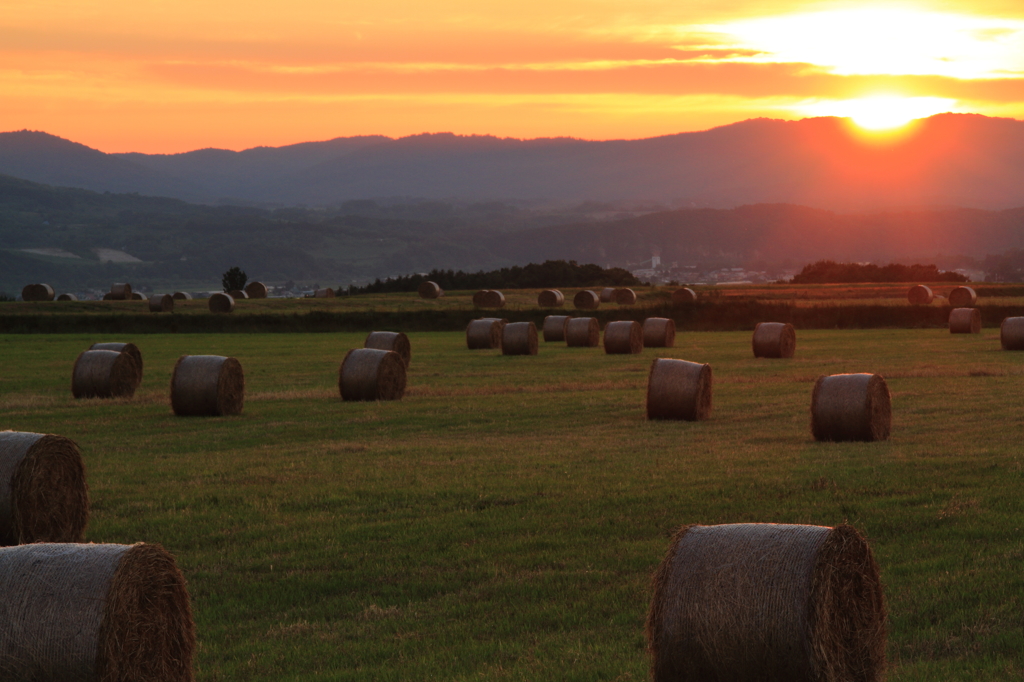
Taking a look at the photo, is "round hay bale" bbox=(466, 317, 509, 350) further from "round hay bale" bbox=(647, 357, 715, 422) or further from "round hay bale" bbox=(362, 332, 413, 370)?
"round hay bale" bbox=(647, 357, 715, 422)

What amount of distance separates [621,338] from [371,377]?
17625 mm

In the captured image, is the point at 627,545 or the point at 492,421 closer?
the point at 627,545

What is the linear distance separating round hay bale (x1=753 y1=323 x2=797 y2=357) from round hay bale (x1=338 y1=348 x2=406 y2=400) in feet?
56.8

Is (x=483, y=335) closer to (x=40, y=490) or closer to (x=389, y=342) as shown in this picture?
(x=389, y=342)

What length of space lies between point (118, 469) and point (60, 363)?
79.8ft

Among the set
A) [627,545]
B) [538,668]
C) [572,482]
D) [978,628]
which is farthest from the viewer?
[572,482]

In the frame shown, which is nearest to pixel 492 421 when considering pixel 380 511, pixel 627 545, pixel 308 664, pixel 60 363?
pixel 380 511

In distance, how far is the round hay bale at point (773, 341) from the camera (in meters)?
40.5

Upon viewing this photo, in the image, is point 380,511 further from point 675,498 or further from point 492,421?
point 492,421

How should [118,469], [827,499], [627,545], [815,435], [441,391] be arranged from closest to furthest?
1. [627,545]
2. [827,499]
3. [118,469]
4. [815,435]
5. [441,391]

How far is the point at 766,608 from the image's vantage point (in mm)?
7434

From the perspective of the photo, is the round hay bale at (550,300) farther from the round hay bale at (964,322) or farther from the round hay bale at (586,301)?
the round hay bale at (964,322)

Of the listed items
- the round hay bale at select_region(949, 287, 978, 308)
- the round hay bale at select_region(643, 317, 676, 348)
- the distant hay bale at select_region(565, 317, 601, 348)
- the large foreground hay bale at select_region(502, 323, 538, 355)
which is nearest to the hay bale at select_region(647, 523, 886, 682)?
the large foreground hay bale at select_region(502, 323, 538, 355)

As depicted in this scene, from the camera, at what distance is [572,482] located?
15.7 m
